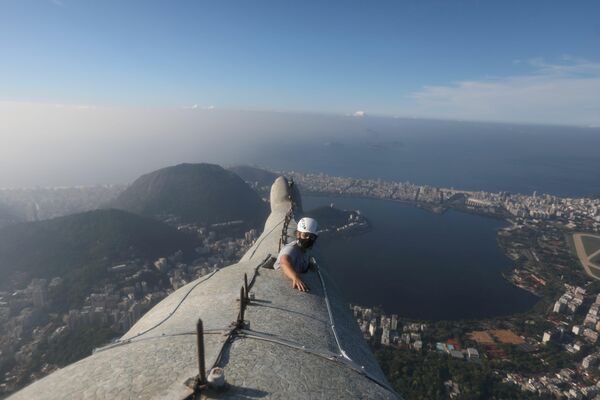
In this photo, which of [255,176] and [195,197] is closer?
[195,197]

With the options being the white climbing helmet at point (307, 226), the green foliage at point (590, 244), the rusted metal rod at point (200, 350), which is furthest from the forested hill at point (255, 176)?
the rusted metal rod at point (200, 350)

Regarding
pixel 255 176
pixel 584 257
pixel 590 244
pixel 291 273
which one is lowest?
pixel 584 257

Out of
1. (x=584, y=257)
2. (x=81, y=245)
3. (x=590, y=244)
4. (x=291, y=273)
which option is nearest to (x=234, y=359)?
(x=291, y=273)

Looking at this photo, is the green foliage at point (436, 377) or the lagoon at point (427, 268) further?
the lagoon at point (427, 268)

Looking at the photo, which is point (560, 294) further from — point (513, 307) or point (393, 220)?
point (393, 220)

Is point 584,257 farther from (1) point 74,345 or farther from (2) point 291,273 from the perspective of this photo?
(1) point 74,345

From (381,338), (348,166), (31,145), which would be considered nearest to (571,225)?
(381,338)

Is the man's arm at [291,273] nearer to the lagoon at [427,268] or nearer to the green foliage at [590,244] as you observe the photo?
the lagoon at [427,268]
